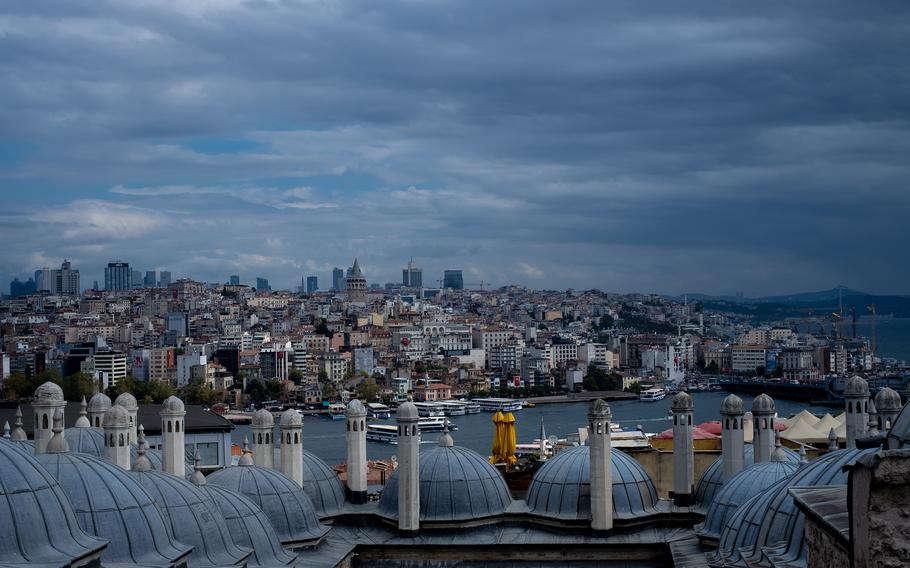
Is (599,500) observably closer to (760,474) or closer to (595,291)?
(760,474)

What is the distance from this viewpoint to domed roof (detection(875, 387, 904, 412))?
10664 millimetres

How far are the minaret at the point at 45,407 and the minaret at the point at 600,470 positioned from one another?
Result: 4296 mm

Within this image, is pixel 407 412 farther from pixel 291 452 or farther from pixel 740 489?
pixel 740 489

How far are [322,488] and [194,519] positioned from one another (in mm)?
3372

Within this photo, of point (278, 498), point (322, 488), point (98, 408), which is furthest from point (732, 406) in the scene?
point (98, 408)

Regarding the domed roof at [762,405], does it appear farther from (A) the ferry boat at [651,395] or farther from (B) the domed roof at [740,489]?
(A) the ferry boat at [651,395]

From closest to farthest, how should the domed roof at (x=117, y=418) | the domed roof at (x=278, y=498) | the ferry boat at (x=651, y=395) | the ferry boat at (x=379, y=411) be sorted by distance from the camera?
the domed roof at (x=117, y=418)
the domed roof at (x=278, y=498)
the ferry boat at (x=379, y=411)
the ferry boat at (x=651, y=395)

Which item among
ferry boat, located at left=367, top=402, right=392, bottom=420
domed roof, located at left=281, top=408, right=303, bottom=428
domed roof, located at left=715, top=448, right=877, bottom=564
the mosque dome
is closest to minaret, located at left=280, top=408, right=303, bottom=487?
domed roof, located at left=281, top=408, right=303, bottom=428

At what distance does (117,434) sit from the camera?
1006cm

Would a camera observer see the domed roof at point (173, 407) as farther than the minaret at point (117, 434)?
Yes

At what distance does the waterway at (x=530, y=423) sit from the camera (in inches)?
1518

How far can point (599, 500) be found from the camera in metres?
11.0

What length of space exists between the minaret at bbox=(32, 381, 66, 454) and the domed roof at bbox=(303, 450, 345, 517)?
2.49m

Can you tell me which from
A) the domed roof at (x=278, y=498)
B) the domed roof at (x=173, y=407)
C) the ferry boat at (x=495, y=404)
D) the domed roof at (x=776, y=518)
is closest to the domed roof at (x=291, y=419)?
the domed roof at (x=278, y=498)
